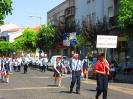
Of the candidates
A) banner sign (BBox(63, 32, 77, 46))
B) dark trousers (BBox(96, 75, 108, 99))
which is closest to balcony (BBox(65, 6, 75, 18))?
banner sign (BBox(63, 32, 77, 46))

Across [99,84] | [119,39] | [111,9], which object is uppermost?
[111,9]

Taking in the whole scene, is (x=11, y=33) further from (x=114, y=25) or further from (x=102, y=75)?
(x=102, y=75)

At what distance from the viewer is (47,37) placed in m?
73.2

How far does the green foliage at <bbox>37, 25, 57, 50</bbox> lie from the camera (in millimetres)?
72244

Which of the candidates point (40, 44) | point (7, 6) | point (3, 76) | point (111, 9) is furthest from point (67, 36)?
point (7, 6)

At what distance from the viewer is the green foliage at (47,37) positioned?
7224 centimetres

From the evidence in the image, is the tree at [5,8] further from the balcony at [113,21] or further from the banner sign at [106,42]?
the balcony at [113,21]

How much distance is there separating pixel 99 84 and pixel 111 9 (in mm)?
34036

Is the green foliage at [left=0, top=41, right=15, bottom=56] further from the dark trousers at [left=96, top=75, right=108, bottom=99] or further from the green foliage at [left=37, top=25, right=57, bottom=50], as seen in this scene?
the dark trousers at [left=96, top=75, right=108, bottom=99]

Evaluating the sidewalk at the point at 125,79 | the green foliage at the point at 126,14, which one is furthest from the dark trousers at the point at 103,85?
the green foliage at the point at 126,14

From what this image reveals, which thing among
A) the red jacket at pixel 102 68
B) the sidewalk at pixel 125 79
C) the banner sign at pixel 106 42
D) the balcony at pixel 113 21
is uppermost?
the balcony at pixel 113 21

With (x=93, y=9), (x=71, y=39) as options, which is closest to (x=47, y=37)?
(x=93, y=9)

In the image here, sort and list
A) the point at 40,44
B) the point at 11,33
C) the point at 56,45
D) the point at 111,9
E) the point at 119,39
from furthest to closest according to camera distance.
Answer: the point at 11,33 < the point at 40,44 < the point at 56,45 < the point at 111,9 < the point at 119,39

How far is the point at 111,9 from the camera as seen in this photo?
51.4 m
